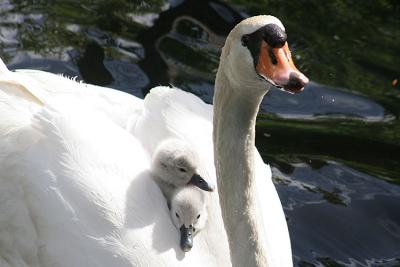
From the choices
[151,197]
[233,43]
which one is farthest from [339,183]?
[233,43]

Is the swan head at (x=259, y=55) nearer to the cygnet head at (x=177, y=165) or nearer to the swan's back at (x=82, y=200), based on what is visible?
the cygnet head at (x=177, y=165)

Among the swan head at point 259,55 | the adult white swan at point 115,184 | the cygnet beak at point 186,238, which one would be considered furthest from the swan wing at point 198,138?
the swan head at point 259,55

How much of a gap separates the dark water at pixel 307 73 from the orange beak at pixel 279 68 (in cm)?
257

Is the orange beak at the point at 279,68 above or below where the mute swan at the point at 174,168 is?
above

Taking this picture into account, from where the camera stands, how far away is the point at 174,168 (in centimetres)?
585

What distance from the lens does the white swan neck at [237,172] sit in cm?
527

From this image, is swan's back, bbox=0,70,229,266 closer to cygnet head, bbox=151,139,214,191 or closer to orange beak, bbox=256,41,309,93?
cygnet head, bbox=151,139,214,191

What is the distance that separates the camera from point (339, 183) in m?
8.02

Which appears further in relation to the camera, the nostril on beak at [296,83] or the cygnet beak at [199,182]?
the cygnet beak at [199,182]

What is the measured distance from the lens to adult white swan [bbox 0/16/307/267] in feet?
18.2

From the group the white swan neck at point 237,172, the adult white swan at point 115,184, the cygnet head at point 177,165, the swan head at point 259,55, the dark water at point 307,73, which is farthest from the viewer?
the dark water at point 307,73

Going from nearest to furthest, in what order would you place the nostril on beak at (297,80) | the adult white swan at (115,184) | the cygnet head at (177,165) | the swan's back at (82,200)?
the nostril on beak at (297,80)
the adult white swan at (115,184)
the swan's back at (82,200)
the cygnet head at (177,165)

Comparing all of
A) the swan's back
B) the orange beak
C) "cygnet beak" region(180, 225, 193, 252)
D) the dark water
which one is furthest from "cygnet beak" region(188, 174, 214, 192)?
the dark water

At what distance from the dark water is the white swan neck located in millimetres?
1545
